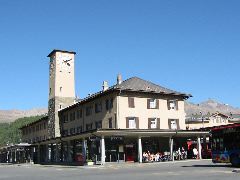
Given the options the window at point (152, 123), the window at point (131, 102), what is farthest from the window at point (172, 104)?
the window at point (131, 102)

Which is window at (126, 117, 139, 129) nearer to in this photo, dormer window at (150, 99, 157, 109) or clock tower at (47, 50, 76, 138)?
dormer window at (150, 99, 157, 109)

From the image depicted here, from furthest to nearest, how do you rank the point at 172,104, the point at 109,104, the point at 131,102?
the point at 172,104 → the point at 109,104 → the point at 131,102

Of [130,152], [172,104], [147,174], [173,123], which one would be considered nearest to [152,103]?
[172,104]

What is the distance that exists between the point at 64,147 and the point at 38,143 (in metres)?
6.58

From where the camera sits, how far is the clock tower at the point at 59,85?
207 feet

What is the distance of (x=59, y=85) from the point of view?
208 feet

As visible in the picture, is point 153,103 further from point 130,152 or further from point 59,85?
point 59,85

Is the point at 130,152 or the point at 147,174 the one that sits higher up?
the point at 130,152

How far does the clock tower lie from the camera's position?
207 ft

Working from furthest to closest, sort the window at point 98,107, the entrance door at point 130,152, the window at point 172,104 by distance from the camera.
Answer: the window at point 172,104
the window at point 98,107
the entrance door at point 130,152

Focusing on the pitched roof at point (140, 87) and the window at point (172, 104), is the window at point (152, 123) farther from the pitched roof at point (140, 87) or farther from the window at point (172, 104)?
the pitched roof at point (140, 87)

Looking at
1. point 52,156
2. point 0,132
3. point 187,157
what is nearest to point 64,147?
point 52,156

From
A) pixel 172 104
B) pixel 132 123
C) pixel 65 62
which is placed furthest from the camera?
pixel 65 62

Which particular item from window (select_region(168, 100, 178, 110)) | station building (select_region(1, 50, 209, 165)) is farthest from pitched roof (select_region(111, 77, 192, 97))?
window (select_region(168, 100, 178, 110))
